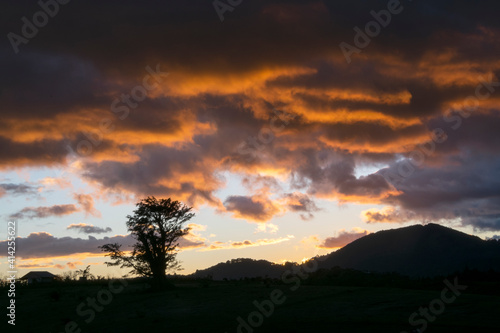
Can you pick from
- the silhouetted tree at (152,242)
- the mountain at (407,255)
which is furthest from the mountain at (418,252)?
the silhouetted tree at (152,242)

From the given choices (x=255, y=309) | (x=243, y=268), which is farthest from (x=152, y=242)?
(x=243, y=268)

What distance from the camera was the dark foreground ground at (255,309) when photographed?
75.7 ft

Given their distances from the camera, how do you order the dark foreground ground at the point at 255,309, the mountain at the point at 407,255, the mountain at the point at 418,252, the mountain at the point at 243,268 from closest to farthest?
the dark foreground ground at the point at 255,309 < the mountain at the point at 418,252 < the mountain at the point at 407,255 < the mountain at the point at 243,268

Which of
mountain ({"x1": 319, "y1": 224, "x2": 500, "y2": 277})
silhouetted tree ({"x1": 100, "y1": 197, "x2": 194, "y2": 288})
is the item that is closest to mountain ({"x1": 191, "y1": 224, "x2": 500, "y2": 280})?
mountain ({"x1": 319, "y1": 224, "x2": 500, "y2": 277})

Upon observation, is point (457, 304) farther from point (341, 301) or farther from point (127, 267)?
point (127, 267)

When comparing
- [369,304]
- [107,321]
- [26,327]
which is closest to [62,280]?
[26,327]

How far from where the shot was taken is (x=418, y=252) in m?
131

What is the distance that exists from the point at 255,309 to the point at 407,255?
4321 inches

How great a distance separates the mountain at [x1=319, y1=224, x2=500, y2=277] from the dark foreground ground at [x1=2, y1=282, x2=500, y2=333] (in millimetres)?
70774

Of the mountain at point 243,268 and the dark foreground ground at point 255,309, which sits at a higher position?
the mountain at point 243,268

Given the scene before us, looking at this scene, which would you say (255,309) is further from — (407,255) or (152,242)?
(407,255)

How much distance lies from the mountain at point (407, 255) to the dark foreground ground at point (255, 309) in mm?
68623

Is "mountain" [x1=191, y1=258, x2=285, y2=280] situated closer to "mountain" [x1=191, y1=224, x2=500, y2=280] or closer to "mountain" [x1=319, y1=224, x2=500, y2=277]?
"mountain" [x1=191, y1=224, x2=500, y2=280]

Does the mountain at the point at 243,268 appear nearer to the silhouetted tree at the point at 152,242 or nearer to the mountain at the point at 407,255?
the mountain at the point at 407,255
